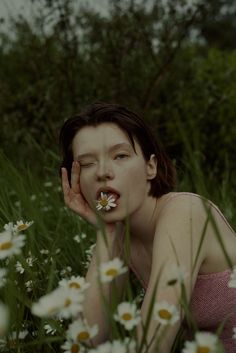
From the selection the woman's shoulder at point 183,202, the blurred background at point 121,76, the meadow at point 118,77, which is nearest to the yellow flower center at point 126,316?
the woman's shoulder at point 183,202

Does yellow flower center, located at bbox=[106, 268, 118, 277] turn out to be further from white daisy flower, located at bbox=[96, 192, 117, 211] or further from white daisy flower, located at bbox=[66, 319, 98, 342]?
white daisy flower, located at bbox=[96, 192, 117, 211]

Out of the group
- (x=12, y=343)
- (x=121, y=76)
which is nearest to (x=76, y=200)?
(x=12, y=343)

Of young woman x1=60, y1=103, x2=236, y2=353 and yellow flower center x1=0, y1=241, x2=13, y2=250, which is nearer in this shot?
yellow flower center x1=0, y1=241, x2=13, y2=250

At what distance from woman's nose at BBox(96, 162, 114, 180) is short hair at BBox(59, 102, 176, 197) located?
0.45 ft

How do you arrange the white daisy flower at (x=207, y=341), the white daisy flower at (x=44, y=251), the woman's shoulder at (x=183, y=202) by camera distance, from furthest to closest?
the white daisy flower at (x=44, y=251) < the woman's shoulder at (x=183, y=202) < the white daisy flower at (x=207, y=341)

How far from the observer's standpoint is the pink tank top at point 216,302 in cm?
160

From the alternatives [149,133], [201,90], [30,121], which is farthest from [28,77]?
[149,133]

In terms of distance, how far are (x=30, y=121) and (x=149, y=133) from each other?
8.96 ft

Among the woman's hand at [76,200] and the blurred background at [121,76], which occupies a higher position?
the blurred background at [121,76]

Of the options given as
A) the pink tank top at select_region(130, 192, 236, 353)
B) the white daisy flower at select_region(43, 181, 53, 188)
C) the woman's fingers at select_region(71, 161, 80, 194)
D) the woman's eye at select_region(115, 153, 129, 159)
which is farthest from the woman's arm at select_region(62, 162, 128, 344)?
the white daisy flower at select_region(43, 181, 53, 188)

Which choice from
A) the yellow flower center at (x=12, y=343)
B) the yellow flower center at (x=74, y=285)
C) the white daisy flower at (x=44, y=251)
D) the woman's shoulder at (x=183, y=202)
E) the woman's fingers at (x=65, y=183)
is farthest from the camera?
the white daisy flower at (x=44, y=251)

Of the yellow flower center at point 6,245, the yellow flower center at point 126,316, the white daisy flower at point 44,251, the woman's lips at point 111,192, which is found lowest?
the white daisy flower at point 44,251

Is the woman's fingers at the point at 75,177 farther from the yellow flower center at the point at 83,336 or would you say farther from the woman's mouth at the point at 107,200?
the yellow flower center at the point at 83,336

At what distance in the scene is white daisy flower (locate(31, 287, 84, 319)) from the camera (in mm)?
970
